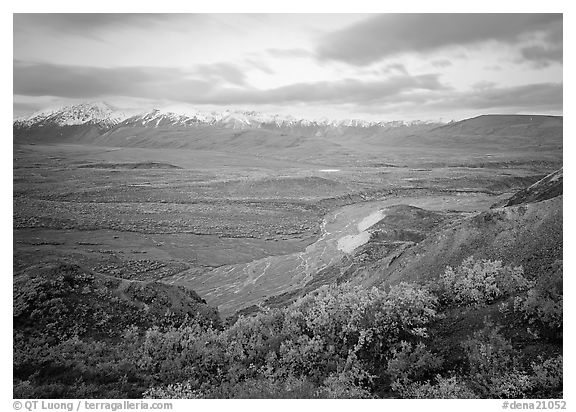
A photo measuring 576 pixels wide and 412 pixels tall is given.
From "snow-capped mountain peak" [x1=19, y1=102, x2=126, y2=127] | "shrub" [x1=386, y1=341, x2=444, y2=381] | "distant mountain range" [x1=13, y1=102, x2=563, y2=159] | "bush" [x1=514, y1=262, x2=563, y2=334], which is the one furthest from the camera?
"snow-capped mountain peak" [x1=19, y1=102, x2=126, y2=127]

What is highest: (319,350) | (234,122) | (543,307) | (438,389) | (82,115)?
(234,122)

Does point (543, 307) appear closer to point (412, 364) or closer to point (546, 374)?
point (546, 374)

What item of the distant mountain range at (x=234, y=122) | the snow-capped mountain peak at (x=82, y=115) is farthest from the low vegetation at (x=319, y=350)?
the snow-capped mountain peak at (x=82, y=115)

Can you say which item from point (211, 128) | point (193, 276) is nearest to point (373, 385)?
point (193, 276)

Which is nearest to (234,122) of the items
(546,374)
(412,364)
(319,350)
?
(319,350)

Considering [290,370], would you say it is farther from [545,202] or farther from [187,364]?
[545,202]

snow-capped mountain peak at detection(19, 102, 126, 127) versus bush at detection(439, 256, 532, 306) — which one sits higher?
snow-capped mountain peak at detection(19, 102, 126, 127)

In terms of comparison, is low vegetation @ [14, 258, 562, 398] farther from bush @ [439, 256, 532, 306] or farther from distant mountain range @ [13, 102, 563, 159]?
distant mountain range @ [13, 102, 563, 159]

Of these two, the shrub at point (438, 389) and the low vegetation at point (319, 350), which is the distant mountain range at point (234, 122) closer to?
the low vegetation at point (319, 350)

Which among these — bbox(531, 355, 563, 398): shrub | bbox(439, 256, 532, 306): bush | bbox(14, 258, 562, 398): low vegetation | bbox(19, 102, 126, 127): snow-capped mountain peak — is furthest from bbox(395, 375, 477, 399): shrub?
bbox(19, 102, 126, 127): snow-capped mountain peak
